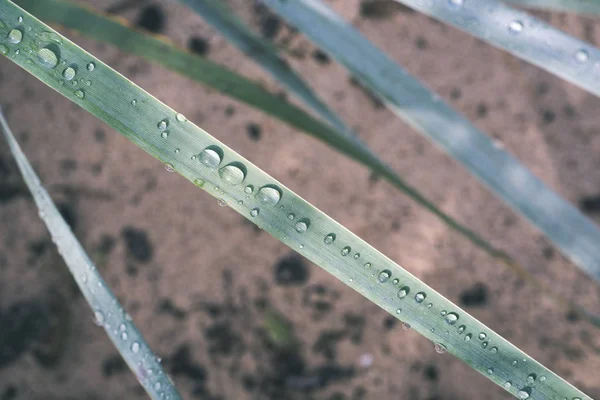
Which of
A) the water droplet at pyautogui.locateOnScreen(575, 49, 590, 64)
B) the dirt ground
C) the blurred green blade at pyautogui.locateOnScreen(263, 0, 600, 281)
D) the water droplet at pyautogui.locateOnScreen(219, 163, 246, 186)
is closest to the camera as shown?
the water droplet at pyautogui.locateOnScreen(219, 163, 246, 186)

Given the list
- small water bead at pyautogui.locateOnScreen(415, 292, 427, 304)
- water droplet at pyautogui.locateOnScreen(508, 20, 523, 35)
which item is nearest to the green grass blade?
small water bead at pyautogui.locateOnScreen(415, 292, 427, 304)

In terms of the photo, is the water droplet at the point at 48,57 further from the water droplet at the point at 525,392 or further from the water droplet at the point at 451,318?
the water droplet at the point at 525,392

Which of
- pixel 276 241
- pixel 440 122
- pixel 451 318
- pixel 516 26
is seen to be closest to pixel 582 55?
pixel 516 26

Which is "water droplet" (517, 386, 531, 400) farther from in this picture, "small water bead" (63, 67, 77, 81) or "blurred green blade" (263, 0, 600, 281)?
"small water bead" (63, 67, 77, 81)

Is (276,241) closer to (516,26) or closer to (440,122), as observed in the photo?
(440,122)

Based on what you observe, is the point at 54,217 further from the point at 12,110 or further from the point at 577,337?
the point at 577,337

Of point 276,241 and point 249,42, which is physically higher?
point 249,42

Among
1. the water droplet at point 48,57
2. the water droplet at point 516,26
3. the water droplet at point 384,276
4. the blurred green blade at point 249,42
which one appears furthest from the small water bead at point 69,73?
the water droplet at point 516,26
